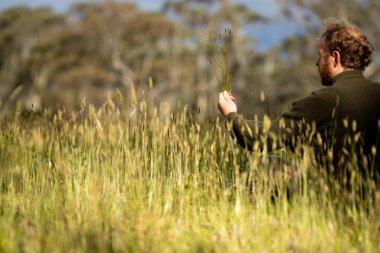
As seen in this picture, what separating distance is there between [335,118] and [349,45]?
0.40 metres

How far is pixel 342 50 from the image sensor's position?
3188 millimetres

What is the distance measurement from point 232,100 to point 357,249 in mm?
1050

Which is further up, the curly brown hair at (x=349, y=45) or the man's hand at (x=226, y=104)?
the curly brown hair at (x=349, y=45)

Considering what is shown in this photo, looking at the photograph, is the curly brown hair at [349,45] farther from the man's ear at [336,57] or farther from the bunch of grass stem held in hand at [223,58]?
the bunch of grass stem held in hand at [223,58]

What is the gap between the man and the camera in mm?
3025

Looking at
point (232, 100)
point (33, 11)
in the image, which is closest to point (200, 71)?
point (33, 11)

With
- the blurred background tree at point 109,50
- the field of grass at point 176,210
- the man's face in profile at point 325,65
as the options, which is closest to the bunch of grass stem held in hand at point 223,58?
the field of grass at point 176,210

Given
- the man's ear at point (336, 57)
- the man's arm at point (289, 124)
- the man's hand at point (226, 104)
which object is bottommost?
the man's arm at point (289, 124)

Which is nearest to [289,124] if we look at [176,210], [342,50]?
[342,50]

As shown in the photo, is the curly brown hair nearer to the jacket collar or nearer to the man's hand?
the jacket collar

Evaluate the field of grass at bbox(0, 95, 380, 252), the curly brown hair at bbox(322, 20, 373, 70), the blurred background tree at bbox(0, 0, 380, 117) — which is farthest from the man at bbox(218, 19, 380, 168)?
the blurred background tree at bbox(0, 0, 380, 117)

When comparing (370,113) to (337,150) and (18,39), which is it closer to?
(337,150)

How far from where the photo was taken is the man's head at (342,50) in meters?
3.15

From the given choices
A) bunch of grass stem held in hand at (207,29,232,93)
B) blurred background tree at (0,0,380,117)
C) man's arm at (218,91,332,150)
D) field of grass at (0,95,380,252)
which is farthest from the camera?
blurred background tree at (0,0,380,117)
